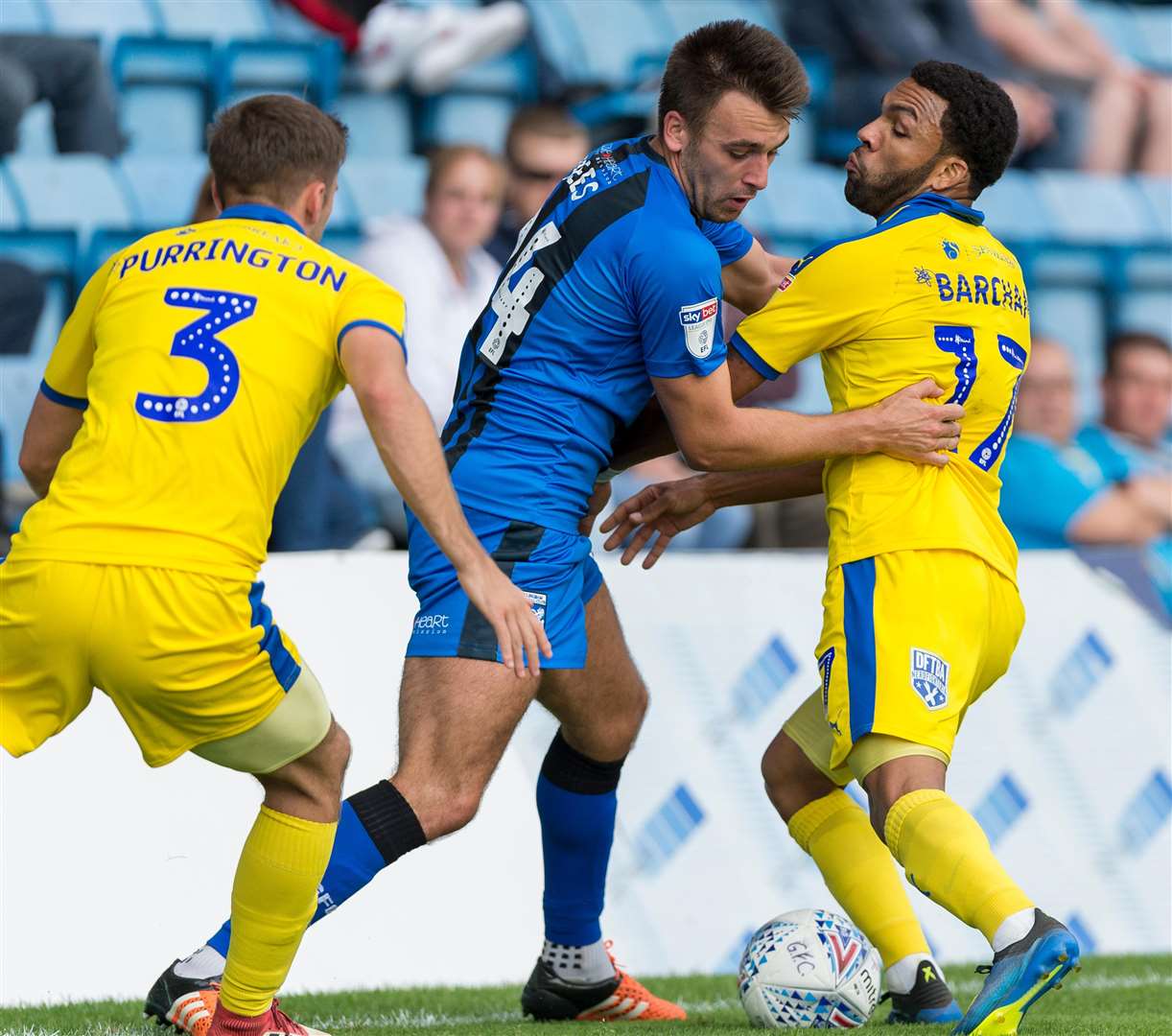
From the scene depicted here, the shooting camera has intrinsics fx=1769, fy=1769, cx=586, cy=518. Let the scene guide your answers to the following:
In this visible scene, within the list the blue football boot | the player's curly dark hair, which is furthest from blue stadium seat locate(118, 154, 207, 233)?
the blue football boot

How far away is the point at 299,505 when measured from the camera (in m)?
6.86

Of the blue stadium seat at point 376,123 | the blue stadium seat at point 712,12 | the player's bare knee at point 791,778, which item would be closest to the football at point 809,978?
the player's bare knee at point 791,778

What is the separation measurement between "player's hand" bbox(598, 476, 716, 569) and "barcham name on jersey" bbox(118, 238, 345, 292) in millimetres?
1211

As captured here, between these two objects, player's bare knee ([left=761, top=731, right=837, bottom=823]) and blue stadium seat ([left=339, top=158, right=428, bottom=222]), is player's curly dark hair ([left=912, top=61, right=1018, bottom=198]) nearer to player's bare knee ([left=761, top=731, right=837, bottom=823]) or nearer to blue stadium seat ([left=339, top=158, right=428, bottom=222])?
player's bare knee ([left=761, top=731, right=837, bottom=823])

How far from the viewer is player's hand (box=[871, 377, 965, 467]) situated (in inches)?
154

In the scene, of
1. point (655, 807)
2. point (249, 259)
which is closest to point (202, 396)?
point (249, 259)

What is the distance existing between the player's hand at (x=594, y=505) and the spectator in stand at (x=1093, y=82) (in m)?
6.77

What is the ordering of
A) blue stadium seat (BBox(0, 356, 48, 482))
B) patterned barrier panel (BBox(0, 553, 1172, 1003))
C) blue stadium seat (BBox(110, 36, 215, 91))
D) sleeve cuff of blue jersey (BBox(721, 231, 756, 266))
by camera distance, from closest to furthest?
sleeve cuff of blue jersey (BBox(721, 231, 756, 266))
patterned barrier panel (BBox(0, 553, 1172, 1003))
blue stadium seat (BBox(0, 356, 48, 482))
blue stadium seat (BBox(110, 36, 215, 91))

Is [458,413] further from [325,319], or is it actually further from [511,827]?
[511,827]

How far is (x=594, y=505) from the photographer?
4273mm

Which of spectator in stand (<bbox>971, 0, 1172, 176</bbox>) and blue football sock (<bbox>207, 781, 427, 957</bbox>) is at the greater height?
spectator in stand (<bbox>971, 0, 1172, 176</bbox>)

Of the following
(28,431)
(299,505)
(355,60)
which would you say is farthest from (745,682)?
(355,60)

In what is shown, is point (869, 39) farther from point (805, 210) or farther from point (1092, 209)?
point (1092, 209)

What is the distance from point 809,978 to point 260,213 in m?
2.11
